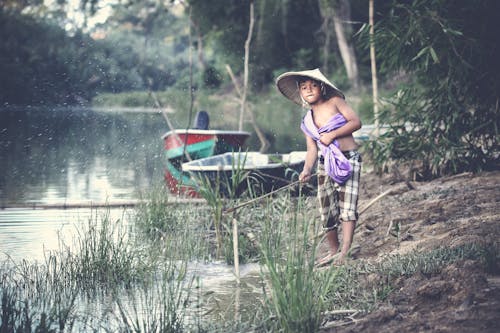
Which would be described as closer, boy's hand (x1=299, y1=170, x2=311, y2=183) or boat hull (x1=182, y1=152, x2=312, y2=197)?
boy's hand (x1=299, y1=170, x2=311, y2=183)

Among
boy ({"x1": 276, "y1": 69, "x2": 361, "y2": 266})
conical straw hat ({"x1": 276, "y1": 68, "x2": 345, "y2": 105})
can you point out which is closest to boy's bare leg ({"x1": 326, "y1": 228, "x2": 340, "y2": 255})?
boy ({"x1": 276, "y1": 69, "x2": 361, "y2": 266})

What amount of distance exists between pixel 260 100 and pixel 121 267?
3655 centimetres

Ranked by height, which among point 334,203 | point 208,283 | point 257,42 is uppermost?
point 257,42

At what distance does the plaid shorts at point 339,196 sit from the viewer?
7289mm

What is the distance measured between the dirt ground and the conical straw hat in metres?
1.31

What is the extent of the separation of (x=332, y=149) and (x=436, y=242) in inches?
46.8

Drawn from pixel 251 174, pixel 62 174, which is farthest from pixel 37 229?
pixel 62 174

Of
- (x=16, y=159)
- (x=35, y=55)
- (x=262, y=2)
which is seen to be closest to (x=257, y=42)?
(x=262, y=2)

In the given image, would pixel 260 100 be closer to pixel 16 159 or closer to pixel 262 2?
pixel 262 2

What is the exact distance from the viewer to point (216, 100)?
46844mm

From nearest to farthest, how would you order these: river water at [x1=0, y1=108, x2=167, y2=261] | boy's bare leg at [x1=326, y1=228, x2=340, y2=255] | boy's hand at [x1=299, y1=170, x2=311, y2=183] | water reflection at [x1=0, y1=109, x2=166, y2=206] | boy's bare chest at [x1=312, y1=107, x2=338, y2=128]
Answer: boy's hand at [x1=299, y1=170, x2=311, y2=183] → boy's bare chest at [x1=312, y1=107, x2=338, y2=128] → boy's bare leg at [x1=326, y1=228, x2=340, y2=255] → river water at [x1=0, y1=108, x2=167, y2=261] → water reflection at [x1=0, y1=109, x2=166, y2=206]

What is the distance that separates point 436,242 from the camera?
749cm

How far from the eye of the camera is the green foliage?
37.1ft

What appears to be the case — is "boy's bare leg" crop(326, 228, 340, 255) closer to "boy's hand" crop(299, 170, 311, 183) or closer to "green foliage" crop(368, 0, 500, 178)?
"boy's hand" crop(299, 170, 311, 183)
